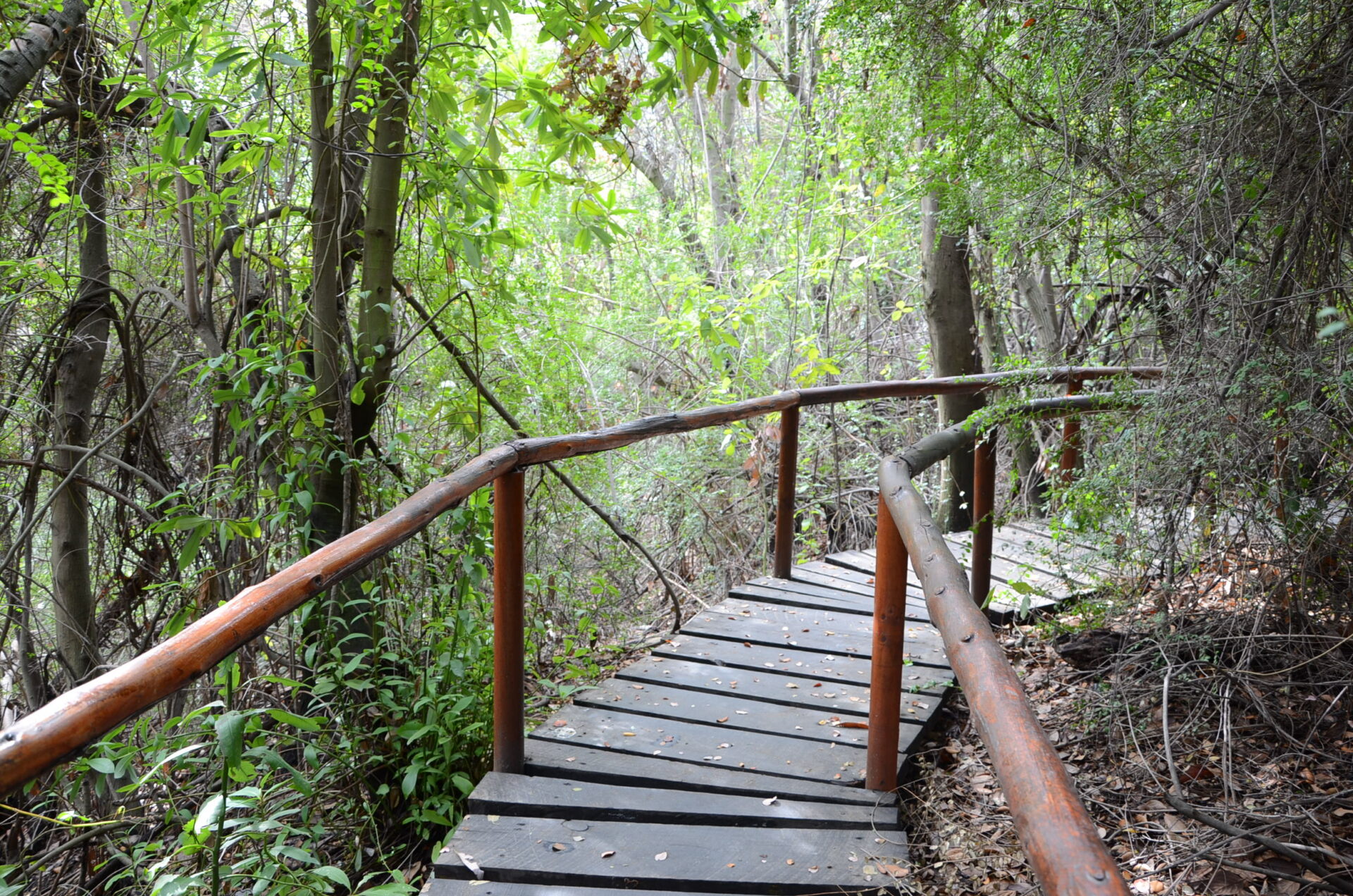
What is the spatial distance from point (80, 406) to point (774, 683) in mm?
3632

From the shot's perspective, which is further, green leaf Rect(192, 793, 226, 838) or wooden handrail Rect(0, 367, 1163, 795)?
green leaf Rect(192, 793, 226, 838)

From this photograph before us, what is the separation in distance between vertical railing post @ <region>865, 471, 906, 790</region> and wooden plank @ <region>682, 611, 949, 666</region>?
119 centimetres

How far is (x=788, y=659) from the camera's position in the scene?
3.99m

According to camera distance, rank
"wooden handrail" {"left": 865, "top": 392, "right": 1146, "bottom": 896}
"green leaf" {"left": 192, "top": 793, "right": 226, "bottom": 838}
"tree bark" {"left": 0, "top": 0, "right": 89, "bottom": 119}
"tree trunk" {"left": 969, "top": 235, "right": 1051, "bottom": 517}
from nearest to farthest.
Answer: "wooden handrail" {"left": 865, "top": 392, "right": 1146, "bottom": 896} < "green leaf" {"left": 192, "top": 793, "right": 226, "bottom": 838} < "tree bark" {"left": 0, "top": 0, "right": 89, "bottom": 119} < "tree trunk" {"left": 969, "top": 235, "right": 1051, "bottom": 517}

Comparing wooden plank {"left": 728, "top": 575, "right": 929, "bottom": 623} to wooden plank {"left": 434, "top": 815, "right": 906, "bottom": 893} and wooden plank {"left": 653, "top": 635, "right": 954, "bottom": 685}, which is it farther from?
wooden plank {"left": 434, "top": 815, "right": 906, "bottom": 893}

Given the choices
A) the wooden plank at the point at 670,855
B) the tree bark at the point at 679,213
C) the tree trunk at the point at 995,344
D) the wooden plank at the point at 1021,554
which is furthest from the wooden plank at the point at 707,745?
the tree bark at the point at 679,213

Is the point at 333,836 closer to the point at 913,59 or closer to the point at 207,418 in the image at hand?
the point at 207,418

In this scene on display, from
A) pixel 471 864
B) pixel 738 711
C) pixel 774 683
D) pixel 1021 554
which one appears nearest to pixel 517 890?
pixel 471 864

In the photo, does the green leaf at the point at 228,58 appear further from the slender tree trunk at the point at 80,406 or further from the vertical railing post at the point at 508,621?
the slender tree trunk at the point at 80,406

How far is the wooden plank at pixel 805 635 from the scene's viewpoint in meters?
4.07

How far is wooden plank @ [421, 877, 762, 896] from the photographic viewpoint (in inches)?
87.1

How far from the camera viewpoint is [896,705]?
8.98 ft

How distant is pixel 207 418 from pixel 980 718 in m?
4.39

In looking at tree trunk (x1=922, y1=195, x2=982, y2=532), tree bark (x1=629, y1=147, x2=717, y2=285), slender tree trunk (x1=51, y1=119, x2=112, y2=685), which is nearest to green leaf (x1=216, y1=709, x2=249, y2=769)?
slender tree trunk (x1=51, y1=119, x2=112, y2=685)
